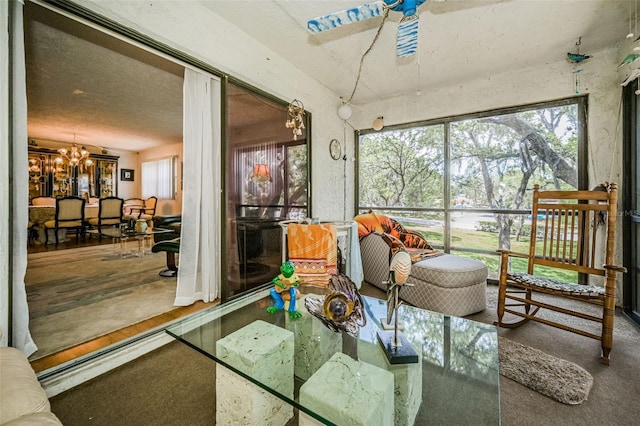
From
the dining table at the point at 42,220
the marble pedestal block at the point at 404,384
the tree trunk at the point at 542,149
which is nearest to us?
the marble pedestal block at the point at 404,384

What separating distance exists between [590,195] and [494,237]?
1.42 metres

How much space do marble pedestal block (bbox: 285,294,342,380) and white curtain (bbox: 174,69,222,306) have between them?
1370 mm

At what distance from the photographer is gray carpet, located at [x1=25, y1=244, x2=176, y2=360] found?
193 cm

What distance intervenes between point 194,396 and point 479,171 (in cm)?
380

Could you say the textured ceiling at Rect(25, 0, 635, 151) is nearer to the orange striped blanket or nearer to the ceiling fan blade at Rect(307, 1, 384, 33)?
the ceiling fan blade at Rect(307, 1, 384, 33)

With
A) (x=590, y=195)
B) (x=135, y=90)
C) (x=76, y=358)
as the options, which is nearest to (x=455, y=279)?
(x=590, y=195)

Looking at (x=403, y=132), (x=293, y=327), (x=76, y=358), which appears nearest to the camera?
(x=293, y=327)

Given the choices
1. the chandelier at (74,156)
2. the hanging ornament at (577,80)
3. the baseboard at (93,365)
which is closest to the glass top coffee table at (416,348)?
the baseboard at (93,365)

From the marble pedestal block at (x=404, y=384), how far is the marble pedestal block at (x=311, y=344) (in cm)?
16

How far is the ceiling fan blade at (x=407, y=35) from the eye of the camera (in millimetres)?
1598

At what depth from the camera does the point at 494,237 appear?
3354mm

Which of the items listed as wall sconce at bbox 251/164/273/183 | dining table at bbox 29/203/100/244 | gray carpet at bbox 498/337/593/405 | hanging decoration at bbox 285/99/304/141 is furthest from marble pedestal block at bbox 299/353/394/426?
dining table at bbox 29/203/100/244

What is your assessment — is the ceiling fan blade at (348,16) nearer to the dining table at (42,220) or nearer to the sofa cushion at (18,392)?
the sofa cushion at (18,392)

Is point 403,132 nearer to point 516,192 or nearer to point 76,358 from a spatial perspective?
point 516,192
